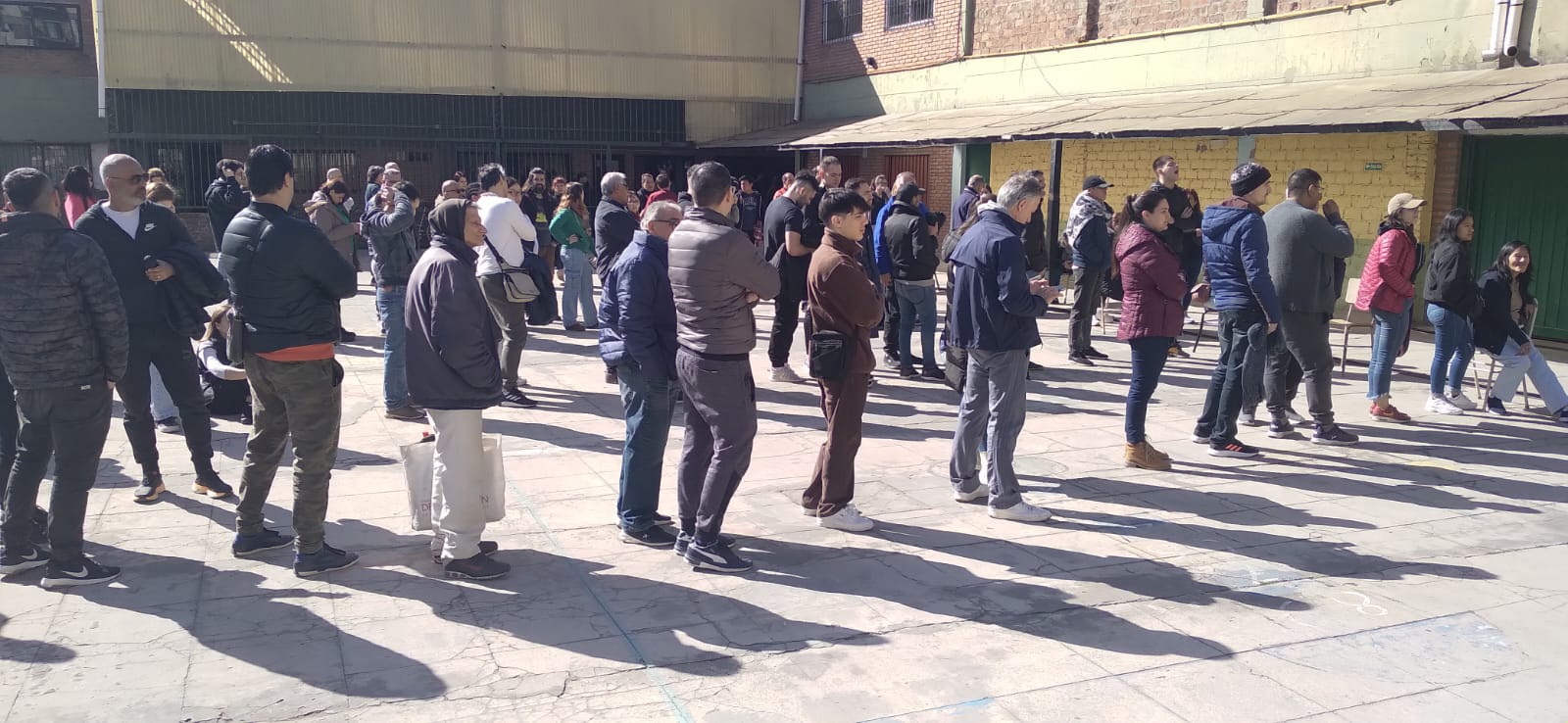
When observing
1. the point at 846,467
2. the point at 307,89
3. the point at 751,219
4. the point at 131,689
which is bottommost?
the point at 131,689

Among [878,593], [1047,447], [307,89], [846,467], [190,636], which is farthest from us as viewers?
[307,89]

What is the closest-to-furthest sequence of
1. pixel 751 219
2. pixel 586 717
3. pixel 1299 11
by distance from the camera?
1. pixel 586 717
2. pixel 1299 11
3. pixel 751 219

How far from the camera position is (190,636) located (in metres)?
4.37

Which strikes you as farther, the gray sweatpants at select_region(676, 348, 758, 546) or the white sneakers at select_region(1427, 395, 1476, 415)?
the white sneakers at select_region(1427, 395, 1476, 415)

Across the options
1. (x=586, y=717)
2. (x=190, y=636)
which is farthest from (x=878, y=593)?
(x=190, y=636)

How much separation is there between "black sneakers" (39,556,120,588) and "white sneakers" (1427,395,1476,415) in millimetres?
8598

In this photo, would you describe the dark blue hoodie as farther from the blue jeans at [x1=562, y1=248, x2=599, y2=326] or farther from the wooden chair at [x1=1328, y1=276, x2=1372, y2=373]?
the blue jeans at [x1=562, y1=248, x2=599, y2=326]

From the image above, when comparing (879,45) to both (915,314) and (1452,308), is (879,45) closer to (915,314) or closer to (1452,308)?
(915,314)

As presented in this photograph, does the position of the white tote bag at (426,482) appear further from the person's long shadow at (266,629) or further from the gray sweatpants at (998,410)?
the gray sweatpants at (998,410)

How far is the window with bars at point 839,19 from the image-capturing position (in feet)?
75.7

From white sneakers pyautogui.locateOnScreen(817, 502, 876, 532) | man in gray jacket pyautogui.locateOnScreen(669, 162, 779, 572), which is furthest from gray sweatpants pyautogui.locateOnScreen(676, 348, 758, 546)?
white sneakers pyautogui.locateOnScreen(817, 502, 876, 532)

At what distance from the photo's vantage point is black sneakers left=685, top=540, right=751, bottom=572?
16.8 feet

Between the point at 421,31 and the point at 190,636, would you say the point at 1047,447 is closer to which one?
the point at 190,636

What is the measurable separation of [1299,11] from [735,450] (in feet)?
A: 36.2
